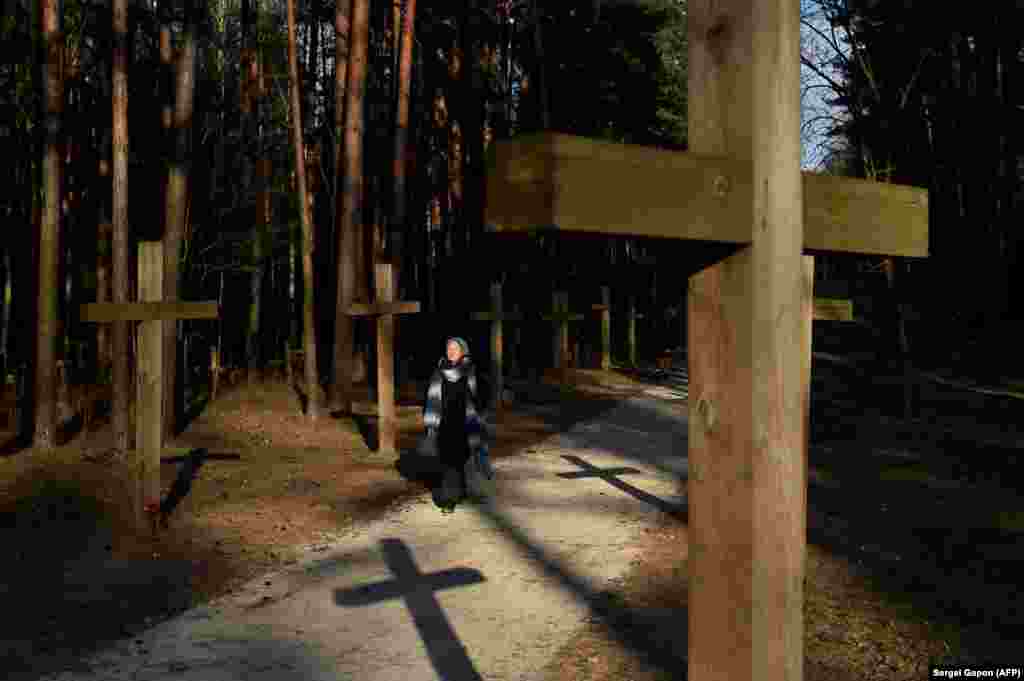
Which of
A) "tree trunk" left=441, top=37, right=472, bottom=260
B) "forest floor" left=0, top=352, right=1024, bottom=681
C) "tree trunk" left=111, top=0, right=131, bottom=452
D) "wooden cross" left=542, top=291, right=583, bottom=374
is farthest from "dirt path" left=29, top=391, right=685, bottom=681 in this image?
"tree trunk" left=441, top=37, right=472, bottom=260

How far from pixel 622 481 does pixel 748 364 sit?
376 inches

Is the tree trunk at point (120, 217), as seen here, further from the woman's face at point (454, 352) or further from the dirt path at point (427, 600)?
the dirt path at point (427, 600)

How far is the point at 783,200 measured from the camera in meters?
2.52

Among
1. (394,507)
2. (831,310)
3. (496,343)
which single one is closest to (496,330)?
(496,343)

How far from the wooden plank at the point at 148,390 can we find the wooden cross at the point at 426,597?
2.35m

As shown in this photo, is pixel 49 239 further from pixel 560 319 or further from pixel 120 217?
pixel 560 319

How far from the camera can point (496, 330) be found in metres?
19.0

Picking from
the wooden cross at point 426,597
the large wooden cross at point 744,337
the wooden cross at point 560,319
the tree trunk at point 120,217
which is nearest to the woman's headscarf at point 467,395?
the wooden cross at point 426,597

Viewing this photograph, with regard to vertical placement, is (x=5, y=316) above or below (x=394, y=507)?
above

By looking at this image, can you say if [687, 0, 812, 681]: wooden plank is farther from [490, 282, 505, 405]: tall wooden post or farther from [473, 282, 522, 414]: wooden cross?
[490, 282, 505, 405]: tall wooden post

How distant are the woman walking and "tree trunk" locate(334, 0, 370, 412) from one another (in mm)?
5509

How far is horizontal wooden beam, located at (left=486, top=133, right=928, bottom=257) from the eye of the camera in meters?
2.14

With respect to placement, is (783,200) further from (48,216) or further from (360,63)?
(360,63)

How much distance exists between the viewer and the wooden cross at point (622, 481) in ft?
33.8
